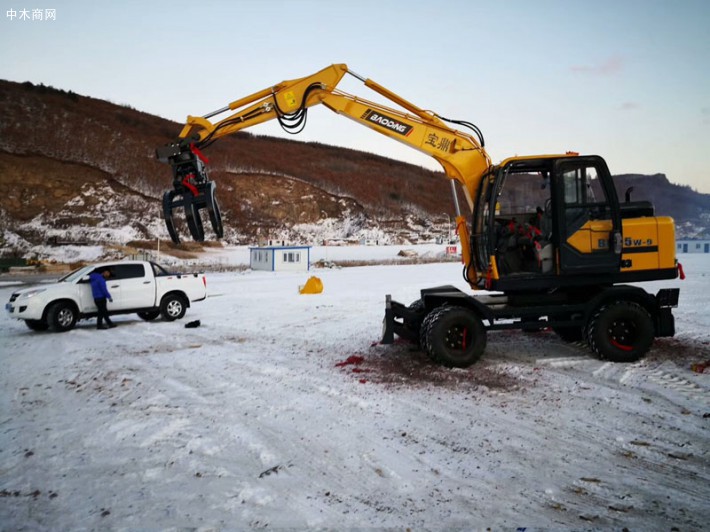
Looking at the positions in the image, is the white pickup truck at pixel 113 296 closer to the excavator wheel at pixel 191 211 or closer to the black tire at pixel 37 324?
the black tire at pixel 37 324

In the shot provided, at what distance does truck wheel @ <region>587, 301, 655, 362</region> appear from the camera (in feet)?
25.7

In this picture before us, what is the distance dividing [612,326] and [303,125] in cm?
671

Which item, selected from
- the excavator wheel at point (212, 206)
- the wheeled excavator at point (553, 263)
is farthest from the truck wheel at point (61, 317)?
the wheeled excavator at point (553, 263)

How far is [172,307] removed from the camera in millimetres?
13812

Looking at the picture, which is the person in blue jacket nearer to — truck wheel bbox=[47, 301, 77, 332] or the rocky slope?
truck wheel bbox=[47, 301, 77, 332]

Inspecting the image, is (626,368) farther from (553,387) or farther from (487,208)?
(487,208)

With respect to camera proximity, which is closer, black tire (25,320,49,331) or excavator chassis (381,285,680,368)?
excavator chassis (381,285,680,368)

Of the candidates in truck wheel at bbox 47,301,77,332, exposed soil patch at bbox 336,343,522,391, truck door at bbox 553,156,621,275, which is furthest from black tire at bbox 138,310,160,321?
truck door at bbox 553,156,621,275

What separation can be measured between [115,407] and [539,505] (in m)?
5.10

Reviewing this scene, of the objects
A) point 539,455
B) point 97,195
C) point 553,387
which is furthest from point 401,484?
point 97,195

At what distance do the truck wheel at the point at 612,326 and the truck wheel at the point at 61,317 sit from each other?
11888 mm

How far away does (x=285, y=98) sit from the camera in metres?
9.54

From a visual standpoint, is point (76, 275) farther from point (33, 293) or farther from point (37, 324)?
point (37, 324)

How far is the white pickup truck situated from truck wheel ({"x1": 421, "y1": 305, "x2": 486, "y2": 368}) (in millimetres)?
8765
